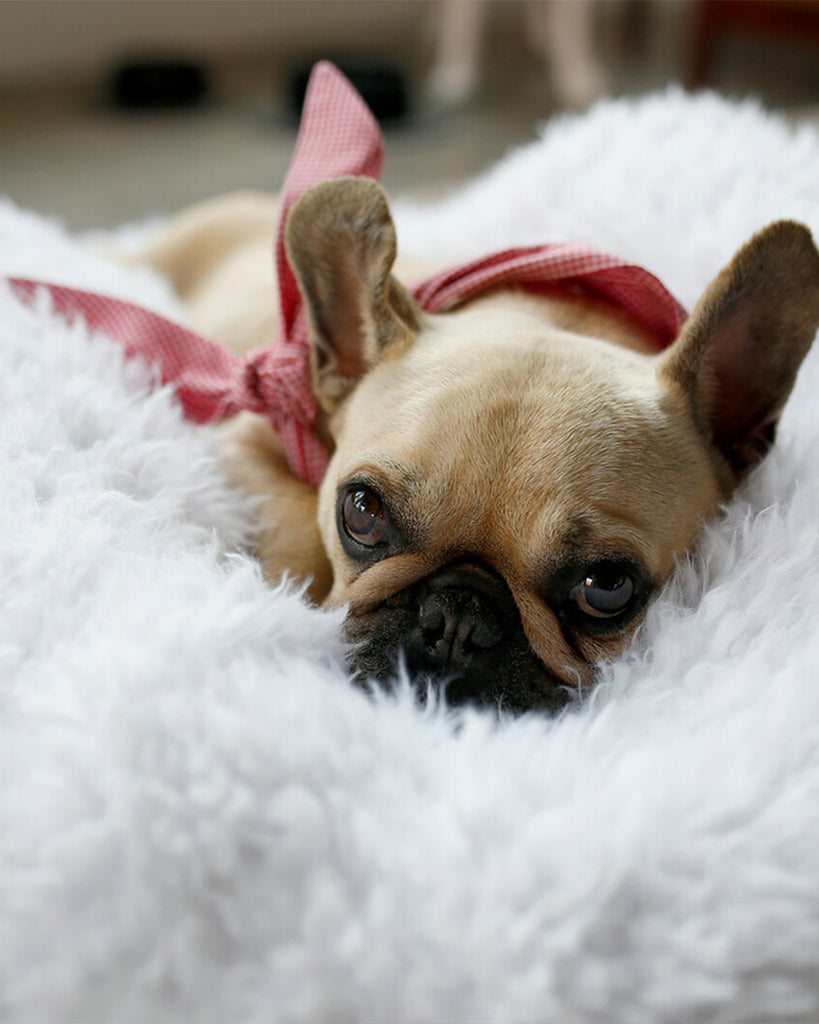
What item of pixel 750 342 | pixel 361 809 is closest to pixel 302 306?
pixel 750 342

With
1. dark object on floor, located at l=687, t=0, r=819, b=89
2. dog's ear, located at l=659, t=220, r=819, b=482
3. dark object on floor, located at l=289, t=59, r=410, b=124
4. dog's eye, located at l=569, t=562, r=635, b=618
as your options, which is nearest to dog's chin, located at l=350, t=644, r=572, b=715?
dog's eye, located at l=569, t=562, r=635, b=618

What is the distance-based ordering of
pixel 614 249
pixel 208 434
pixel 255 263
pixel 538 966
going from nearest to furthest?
pixel 538 966 < pixel 208 434 < pixel 614 249 < pixel 255 263

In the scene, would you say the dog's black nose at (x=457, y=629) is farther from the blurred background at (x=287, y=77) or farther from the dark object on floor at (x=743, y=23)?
the dark object on floor at (x=743, y=23)

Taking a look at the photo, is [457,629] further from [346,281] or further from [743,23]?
[743,23]

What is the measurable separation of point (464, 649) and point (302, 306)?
0.79m

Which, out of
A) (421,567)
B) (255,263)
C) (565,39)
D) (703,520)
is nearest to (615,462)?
(703,520)

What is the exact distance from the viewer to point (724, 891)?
0.89 metres

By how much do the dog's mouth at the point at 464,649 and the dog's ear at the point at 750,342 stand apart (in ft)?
1.52

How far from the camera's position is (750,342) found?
1442 mm

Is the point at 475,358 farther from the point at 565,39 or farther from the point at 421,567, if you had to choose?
the point at 565,39

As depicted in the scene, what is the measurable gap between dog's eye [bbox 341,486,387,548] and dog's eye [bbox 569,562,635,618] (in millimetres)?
282

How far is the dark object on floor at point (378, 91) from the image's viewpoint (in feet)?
17.7

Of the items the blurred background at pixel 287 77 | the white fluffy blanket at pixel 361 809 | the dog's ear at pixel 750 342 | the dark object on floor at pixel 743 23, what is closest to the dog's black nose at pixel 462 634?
the white fluffy blanket at pixel 361 809

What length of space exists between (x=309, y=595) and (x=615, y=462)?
52 centimetres
